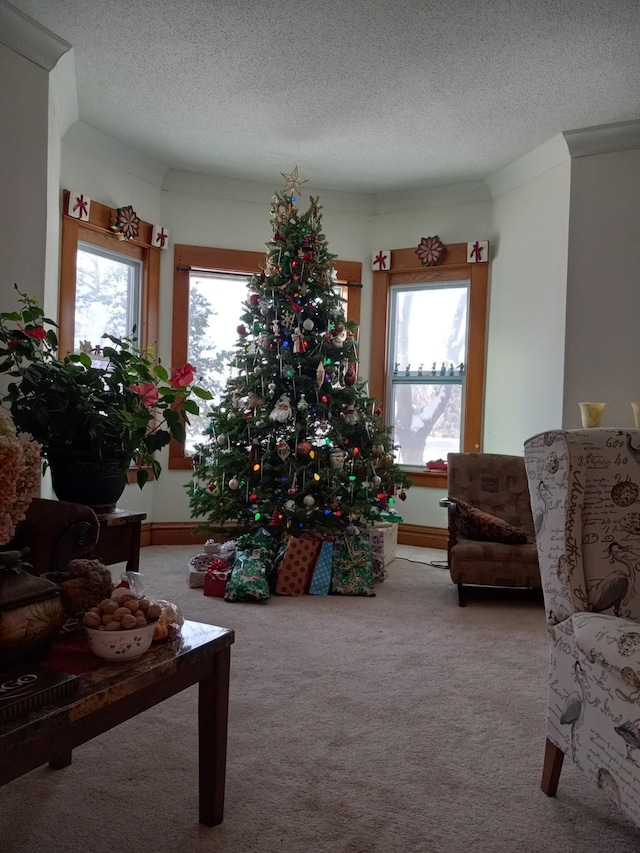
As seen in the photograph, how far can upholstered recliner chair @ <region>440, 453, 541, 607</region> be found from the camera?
3.87 metres

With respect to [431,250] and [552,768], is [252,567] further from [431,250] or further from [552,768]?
[431,250]

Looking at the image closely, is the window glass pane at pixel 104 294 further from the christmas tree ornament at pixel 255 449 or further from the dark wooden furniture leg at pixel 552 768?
the dark wooden furniture leg at pixel 552 768

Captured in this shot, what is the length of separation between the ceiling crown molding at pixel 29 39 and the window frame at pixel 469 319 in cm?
303

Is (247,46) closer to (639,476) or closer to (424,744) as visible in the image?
(639,476)

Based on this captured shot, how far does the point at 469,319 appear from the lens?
540cm

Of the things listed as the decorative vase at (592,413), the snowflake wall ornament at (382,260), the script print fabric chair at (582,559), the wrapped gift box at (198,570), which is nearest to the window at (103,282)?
the wrapped gift box at (198,570)

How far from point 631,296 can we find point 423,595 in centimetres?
240

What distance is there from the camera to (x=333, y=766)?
2012 millimetres

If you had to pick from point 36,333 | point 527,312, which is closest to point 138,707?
point 36,333

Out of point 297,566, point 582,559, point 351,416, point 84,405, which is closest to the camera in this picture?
point 582,559

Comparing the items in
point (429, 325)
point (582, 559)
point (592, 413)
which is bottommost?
point (582, 559)

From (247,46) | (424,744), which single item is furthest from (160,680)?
(247,46)

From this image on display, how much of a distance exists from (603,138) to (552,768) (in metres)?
3.95

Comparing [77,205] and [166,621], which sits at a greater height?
[77,205]
